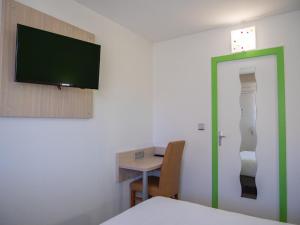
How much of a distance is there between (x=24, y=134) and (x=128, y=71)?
1.41m

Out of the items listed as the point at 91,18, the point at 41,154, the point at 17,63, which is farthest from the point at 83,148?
the point at 91,18

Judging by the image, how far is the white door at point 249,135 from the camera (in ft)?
7.45

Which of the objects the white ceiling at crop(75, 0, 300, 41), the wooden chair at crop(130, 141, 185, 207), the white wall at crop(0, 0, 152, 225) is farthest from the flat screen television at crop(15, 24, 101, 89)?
the wooden chair at crop(130, 141, 185, 207)

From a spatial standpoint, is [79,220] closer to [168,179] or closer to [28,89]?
[168,179]

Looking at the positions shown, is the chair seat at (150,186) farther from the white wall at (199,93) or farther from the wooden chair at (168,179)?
the white wall at (199,93)

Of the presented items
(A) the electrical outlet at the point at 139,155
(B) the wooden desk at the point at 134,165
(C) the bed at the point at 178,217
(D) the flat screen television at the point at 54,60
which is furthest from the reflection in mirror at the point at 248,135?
(D) the flat screen television at the point at 54,60

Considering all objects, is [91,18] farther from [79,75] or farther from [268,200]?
[268,200]

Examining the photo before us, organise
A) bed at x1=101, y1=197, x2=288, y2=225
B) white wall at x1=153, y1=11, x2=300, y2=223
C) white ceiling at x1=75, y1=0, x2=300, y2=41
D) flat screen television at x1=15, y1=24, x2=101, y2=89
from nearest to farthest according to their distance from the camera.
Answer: bed at x1=101, y1=197, x2=288, y2=225 → flat screen television at x1=15, y1=24, x2=101, y2=89 → white ceiling at x1=75, y1=0, x2=300, y2=41 → white wall at x1=153, y1=11, x2=300, y2=223

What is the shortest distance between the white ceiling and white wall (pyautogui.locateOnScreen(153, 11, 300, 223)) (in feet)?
0.59

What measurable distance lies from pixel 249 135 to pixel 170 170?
0.98 m

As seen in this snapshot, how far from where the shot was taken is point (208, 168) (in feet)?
8.61

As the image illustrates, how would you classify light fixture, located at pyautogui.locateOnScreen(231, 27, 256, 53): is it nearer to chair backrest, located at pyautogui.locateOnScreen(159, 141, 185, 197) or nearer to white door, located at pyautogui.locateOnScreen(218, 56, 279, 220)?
white door, located at pyautogui.locateOnScreen(218, 56, 279, 220)

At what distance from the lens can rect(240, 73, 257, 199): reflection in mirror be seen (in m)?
2.37

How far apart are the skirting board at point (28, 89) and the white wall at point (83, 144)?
0.25 ft
